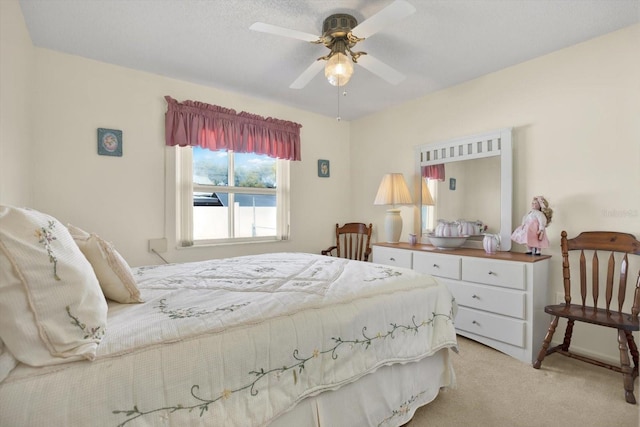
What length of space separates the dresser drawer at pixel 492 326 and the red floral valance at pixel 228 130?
2.48 m

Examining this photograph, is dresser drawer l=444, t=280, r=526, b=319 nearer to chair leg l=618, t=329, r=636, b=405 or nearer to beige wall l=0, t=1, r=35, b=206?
chair leg l=618, t=329, r=636, b=405

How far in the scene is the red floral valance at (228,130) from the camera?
301cm

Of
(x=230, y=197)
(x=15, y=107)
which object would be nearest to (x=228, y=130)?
(x=230, y=197)

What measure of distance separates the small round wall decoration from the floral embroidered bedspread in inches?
59.1

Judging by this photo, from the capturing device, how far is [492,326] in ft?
8.23

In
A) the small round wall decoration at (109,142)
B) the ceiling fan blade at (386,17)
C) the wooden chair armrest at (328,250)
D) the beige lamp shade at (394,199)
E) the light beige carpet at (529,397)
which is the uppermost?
the ceiling fan blade at (386,17)

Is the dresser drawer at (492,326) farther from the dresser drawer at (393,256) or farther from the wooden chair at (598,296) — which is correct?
the dresser drawer at (393,256)

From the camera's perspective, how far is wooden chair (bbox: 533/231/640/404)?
192cm

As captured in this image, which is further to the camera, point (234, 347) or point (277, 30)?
point (277, 30)

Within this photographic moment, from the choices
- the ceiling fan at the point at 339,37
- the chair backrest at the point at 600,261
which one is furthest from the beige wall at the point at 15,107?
the chair backrest at the point at 600,261

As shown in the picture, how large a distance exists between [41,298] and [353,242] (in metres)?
3.66

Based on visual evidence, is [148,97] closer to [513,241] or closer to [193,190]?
[193,190]

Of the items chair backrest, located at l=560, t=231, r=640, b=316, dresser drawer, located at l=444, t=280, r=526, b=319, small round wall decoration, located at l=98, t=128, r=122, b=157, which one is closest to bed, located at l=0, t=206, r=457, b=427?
dresser drawer, located at l=444, t=280, r=526, b=319

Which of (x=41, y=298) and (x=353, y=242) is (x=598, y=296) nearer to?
(x=353, y=242)
